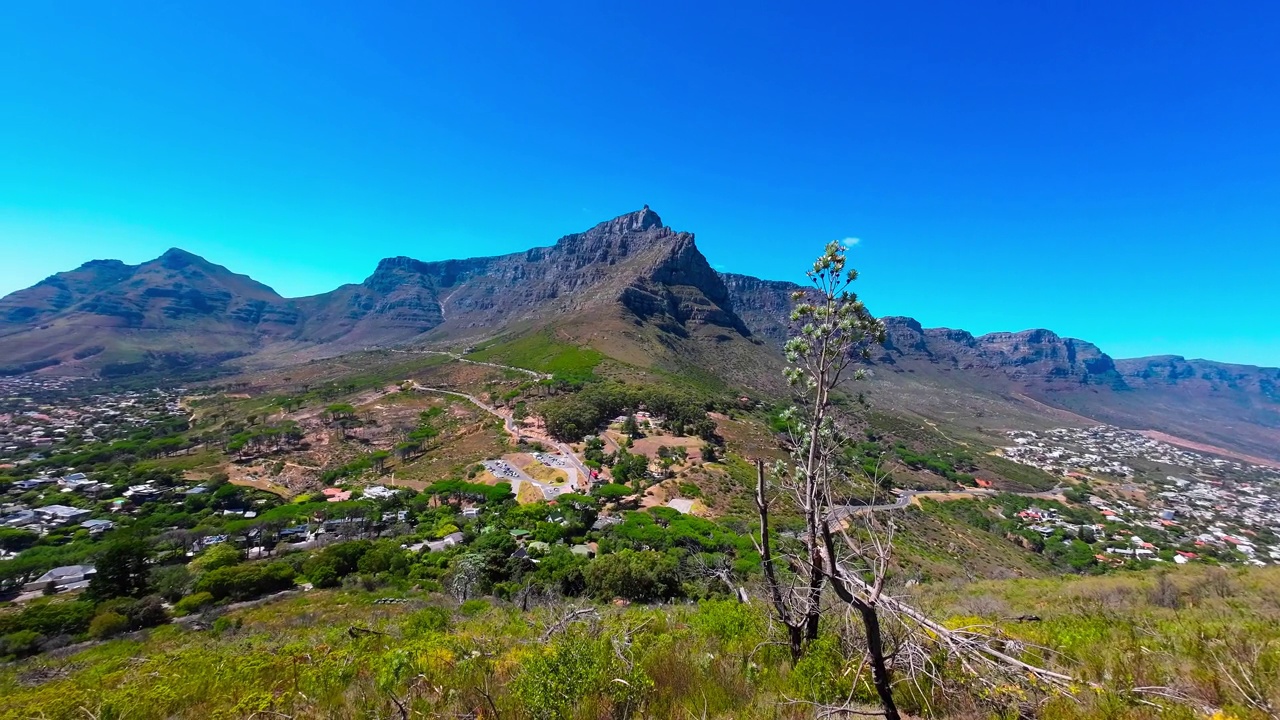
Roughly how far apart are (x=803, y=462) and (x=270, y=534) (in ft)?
146

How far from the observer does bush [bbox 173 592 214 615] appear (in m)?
21.8

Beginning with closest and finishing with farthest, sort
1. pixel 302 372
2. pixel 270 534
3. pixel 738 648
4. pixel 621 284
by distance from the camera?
pixel 738 648, pixel 270 534, pixel 302 372, pixel 621 284

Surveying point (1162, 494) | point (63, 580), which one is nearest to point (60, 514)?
point (63, 580)

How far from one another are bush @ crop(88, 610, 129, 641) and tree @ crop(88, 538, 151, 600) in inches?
195

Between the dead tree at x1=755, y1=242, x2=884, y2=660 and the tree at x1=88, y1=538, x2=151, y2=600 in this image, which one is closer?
the dead tree at x1=755, y1=242, x2=884, y2=660

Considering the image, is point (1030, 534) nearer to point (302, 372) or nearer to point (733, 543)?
point (733, 543)

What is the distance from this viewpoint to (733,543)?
29.8 metres

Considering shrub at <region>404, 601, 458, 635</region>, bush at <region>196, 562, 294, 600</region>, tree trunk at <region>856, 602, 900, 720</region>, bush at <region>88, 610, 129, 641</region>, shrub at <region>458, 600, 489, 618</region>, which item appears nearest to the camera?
tree trunk at <region>856, 602, 900, 720</region>

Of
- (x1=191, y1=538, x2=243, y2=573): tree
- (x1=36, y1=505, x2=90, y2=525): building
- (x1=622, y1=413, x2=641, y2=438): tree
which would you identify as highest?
(x1=622, y1=413, x2=641, y2=438): tree

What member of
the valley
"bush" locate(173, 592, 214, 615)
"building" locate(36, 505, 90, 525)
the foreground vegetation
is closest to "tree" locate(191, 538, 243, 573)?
the valley

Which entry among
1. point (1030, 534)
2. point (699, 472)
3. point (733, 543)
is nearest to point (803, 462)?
point (733, 543)

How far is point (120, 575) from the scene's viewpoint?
79.6ft

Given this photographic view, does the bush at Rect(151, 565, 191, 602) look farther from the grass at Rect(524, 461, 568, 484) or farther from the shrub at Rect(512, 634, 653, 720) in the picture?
the shrub at Rect(512, 634, 653, 720)

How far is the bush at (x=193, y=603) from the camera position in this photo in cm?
2180
